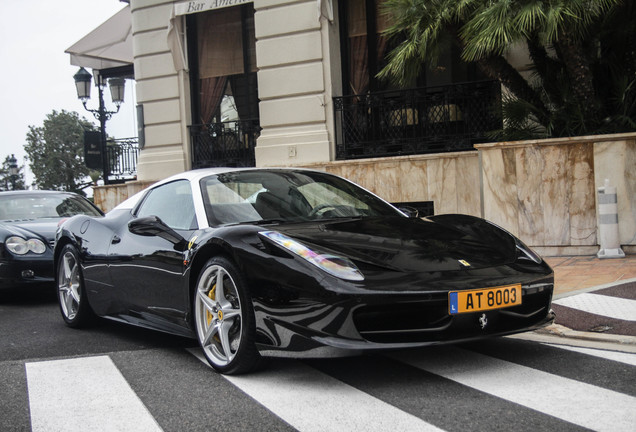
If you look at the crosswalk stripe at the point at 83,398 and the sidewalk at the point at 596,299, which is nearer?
the crosswalk stripe at the point at 83,398

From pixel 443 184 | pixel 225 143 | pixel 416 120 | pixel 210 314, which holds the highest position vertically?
pixel 416 120

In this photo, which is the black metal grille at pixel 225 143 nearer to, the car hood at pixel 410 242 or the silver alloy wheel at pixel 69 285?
the silver alloy wheel at pixel 69 285

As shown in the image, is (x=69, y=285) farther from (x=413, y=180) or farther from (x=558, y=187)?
(x=413, y=180)

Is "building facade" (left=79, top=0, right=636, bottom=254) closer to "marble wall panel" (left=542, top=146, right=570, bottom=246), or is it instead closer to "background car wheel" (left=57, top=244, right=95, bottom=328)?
"marble wall panel" (left=542, top=146, right=570, bottom=246)

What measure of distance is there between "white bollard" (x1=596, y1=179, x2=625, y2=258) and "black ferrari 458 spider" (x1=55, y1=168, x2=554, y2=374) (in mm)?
3759

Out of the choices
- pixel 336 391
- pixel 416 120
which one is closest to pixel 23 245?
pixel 336 391

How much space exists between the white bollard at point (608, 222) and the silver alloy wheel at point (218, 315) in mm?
5442

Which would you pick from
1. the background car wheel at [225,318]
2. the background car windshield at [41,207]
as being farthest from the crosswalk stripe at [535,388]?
the background car windshield at [41,207]

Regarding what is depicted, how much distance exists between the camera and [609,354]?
4.25 meters

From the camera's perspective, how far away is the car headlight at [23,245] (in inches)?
308

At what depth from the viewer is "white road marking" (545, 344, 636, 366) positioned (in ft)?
13.4

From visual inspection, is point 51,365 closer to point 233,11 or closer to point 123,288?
point 123,288

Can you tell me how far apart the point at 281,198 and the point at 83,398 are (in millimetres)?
1734

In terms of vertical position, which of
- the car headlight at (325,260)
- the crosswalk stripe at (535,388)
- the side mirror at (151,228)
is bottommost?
the crosswalk stripe at (535,388)
